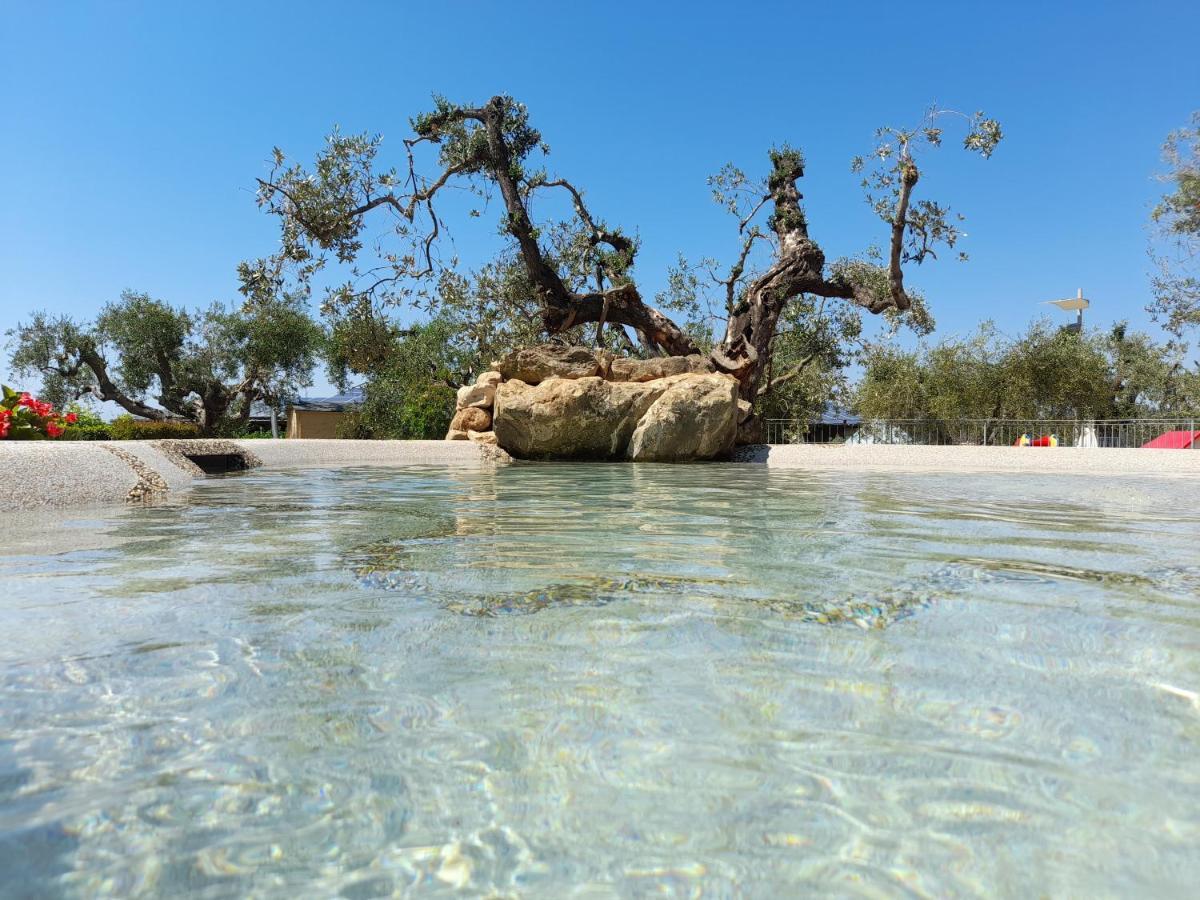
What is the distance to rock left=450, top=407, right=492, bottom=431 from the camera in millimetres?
15656

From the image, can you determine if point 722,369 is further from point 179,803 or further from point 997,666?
point 179,803

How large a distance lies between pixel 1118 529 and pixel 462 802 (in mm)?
4880

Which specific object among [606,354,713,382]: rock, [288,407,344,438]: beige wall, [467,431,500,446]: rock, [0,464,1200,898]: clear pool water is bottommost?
[0,464,1200,898]: clear pool water

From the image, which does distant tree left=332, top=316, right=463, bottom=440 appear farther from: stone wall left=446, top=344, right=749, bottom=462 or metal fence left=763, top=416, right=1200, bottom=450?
metal fence left=763, top=416, right=1200, bottom=450

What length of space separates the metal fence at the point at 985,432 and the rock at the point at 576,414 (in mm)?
8780

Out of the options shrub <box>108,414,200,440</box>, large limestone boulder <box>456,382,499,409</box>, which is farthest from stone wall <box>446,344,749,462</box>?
shrub <box>108,414,200,440</box>

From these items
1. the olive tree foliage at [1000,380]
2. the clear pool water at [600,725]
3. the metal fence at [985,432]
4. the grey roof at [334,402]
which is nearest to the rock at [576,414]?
the metal fence at [985,432]

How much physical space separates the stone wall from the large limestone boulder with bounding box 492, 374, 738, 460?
17mm

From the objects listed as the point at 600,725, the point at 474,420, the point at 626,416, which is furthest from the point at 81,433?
the point at 600,725

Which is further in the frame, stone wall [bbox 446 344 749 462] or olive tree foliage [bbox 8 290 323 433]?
olive tree foliage [bbox 8 290 323 433]

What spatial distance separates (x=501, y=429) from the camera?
1355 cm

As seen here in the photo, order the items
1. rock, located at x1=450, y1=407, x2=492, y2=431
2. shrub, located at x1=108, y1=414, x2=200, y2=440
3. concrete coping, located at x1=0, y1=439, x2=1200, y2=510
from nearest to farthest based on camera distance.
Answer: concrete coping, located at x1=0, y1=439, x2=1200, y2=510 < rock, located at x1=450, y1=407, x2=492, y2=431 < shrub, located at x1=108, y1=414, x2=200, y2=440

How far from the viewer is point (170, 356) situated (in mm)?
31547

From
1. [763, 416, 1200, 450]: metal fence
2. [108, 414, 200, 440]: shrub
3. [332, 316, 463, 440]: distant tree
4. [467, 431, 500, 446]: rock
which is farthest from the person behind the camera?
[332, 316, 463, 440]: distant tree
